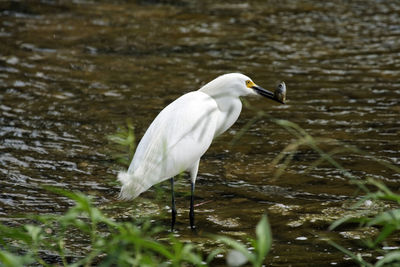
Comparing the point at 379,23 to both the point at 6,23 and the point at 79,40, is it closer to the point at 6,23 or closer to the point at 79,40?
the point at 79,40

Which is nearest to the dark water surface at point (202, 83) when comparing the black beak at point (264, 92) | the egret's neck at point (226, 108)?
the egret's neck at point (226, 108)

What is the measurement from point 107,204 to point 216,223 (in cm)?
91

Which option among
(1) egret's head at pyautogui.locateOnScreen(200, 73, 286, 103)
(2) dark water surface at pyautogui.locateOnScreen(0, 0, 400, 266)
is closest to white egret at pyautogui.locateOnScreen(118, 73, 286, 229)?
(1) egret's head at pyautogui.locateOnScreen(200, 73, 286, 103)

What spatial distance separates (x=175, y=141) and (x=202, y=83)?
156 inches

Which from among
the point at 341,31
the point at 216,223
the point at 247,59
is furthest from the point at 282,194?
the point at 341,31

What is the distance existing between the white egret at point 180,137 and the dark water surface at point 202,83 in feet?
1.08

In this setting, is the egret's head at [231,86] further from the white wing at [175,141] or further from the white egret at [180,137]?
the white wing at [175,141]

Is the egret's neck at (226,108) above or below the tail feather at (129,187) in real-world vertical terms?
above

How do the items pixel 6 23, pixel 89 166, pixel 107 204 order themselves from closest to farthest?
1. pixel 107 204
2. pixel 89 166
3. pixel 6 23

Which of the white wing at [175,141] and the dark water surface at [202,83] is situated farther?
the dark water surface at [202,83]

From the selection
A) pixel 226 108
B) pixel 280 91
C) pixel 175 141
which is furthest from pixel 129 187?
pixel 280 91

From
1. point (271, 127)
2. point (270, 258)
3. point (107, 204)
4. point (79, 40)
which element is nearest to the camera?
point (270, 258)

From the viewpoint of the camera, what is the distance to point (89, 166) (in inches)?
260

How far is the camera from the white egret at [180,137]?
4883mm
